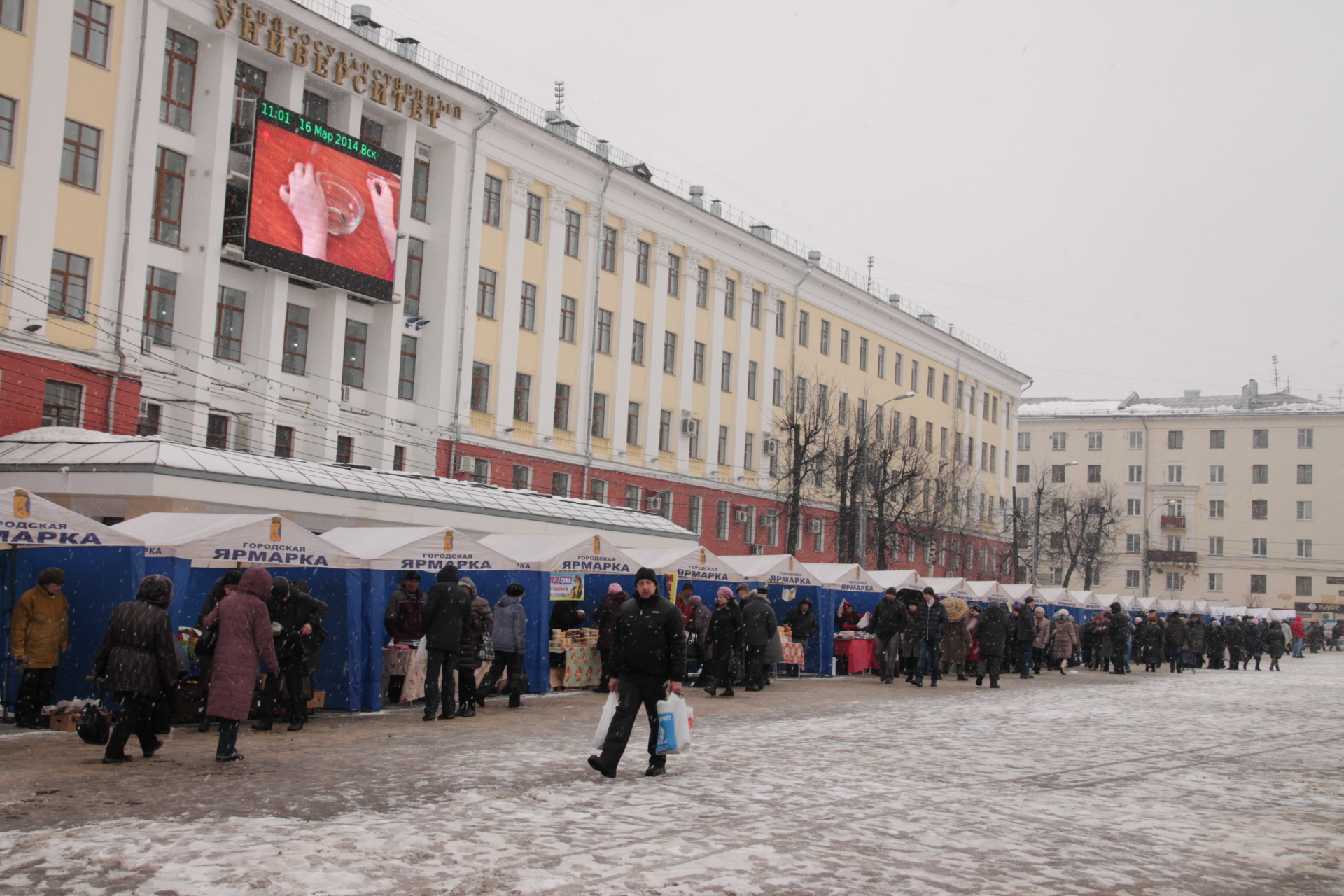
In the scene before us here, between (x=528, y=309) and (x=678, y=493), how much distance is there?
33.0 ft

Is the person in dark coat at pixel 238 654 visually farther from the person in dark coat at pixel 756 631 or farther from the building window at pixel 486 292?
the building window at pixel 486 292

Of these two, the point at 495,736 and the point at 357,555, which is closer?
the point at 495,736

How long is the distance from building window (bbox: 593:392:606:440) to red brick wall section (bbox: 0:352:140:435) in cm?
1720

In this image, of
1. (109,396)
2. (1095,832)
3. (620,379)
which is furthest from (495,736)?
(620,379)

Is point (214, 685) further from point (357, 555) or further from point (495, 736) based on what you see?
point (357, 555)

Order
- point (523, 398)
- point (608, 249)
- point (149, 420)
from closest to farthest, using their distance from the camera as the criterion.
→ 1. point (149, 420)
2. point (523, 398)
3. point (608, 249)

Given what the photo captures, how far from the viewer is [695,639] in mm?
21172

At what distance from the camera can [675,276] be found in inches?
1843

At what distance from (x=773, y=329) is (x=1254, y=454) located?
1980 inches

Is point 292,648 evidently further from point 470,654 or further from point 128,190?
point 128,190

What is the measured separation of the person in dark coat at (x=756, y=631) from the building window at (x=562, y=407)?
68.8 feet

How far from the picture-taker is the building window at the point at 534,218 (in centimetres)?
3984

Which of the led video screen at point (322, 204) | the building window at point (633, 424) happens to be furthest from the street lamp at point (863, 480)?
the led video screen at point (322, 204)

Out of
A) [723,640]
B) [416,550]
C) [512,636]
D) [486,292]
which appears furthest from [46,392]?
[723,640]
